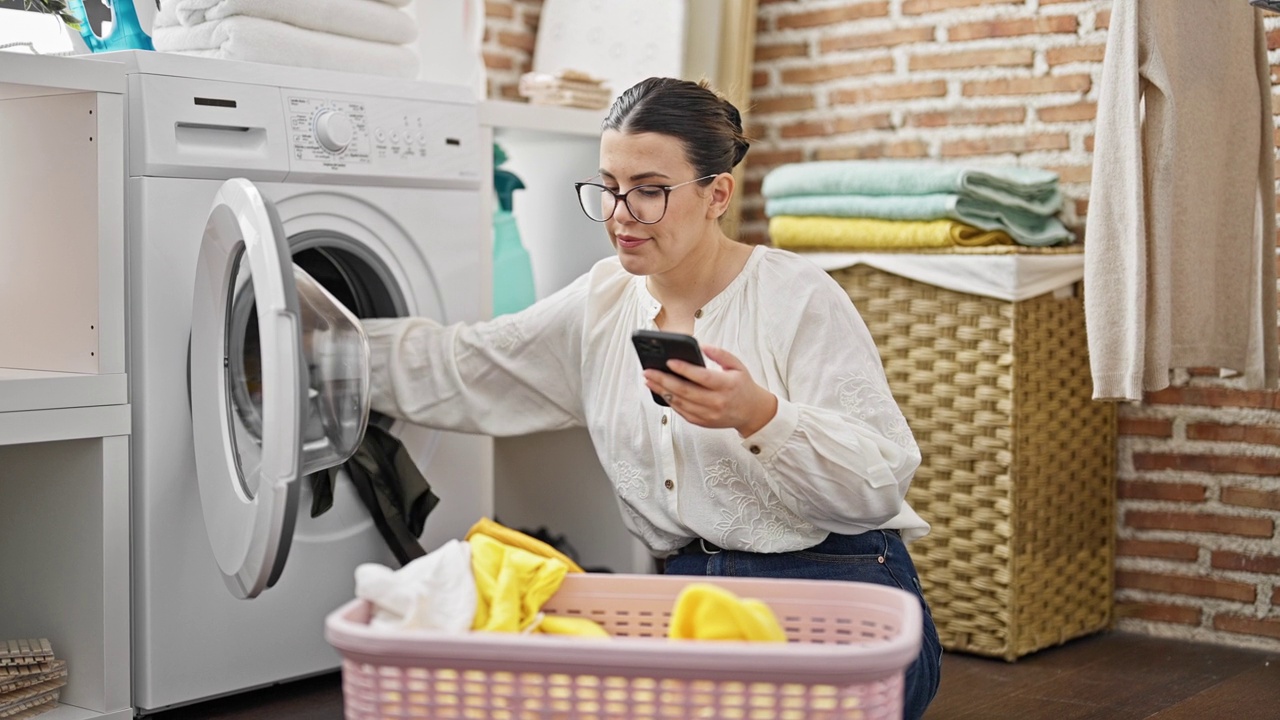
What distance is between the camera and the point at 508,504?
289 cm

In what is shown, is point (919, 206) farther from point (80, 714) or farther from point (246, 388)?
point (80, 714)

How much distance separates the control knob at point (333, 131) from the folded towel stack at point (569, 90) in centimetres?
64

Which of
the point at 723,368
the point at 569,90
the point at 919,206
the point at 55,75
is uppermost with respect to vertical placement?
the point at 569,90


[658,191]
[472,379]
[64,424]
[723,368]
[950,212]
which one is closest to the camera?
[723,368]

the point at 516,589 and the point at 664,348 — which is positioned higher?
the point at 664,348

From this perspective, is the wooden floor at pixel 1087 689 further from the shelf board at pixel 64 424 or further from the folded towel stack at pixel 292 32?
the folded towel stack at pixel 292 32

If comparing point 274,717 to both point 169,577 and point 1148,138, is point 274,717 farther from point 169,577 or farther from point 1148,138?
point 1148,138

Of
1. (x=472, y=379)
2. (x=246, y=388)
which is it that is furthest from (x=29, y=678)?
(x=472, y=379)

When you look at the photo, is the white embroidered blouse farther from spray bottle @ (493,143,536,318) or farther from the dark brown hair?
spray bottle @ (493,143,536,318)

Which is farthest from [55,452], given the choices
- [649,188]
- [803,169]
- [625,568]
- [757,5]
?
[757,5]

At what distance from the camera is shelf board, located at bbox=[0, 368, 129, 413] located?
1853 mm

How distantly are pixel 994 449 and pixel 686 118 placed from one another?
1.08m

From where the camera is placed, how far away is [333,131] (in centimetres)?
218

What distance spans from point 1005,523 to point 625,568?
73 cm
